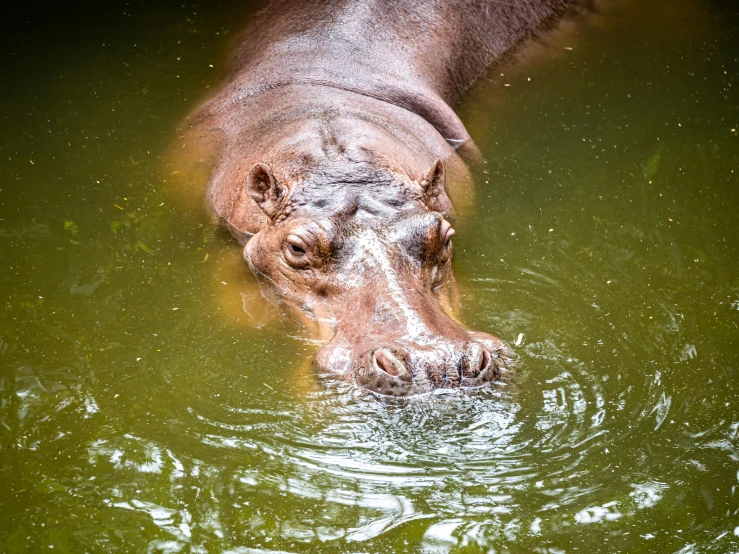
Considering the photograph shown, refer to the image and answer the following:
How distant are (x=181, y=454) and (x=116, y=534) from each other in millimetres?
521

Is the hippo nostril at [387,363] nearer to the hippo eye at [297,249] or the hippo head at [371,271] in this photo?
the hippo head at [371,271]

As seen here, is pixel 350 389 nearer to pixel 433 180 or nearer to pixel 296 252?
pixel 296 252

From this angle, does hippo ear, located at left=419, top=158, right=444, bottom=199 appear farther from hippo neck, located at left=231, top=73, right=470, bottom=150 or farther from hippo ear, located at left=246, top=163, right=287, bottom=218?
hippo neck, located at left=231, top=73, right=470, bottom=150

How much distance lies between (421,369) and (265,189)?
6.42 feet

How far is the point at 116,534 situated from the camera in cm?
384

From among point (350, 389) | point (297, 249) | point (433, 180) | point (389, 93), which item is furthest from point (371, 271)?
point (389, 93)

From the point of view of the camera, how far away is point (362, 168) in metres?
5.66

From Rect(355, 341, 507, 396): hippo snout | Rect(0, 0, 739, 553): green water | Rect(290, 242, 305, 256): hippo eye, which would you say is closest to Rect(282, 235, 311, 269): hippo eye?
Rect(290, 242, 305, 256): hippo eye

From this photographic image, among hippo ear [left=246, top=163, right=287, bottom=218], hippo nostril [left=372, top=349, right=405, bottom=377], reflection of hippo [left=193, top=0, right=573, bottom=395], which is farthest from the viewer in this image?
hippo ear [left=246, top=163, right=287, bottom=218]

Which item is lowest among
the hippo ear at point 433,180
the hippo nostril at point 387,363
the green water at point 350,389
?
the green water at point 350,389

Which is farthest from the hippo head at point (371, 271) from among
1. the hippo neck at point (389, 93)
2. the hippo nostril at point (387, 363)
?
the hippo neck at point (389, 93)

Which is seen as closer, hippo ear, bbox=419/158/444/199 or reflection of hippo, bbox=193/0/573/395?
reflection of hippo, bbox=193/0/573/395

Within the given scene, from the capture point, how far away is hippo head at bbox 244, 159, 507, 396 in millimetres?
4402

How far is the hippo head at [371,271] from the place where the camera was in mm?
4402
